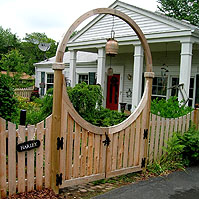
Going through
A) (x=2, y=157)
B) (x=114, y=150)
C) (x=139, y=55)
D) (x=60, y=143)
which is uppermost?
(x=139, y=55)

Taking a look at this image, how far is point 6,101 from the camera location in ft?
13.8

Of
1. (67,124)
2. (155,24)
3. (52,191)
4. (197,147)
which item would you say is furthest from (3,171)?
(155,24)

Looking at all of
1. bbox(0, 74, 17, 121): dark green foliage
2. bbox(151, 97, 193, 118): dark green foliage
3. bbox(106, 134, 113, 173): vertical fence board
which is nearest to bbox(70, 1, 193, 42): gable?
bbox(151, 97, 193, 118): dark green foliage

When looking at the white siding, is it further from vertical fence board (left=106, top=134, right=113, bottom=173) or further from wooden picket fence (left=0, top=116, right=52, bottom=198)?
wooden picket fence (left=0, top=116, right=52, bottom=198)

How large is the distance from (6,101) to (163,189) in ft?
9.57

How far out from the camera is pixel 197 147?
496 centimetres

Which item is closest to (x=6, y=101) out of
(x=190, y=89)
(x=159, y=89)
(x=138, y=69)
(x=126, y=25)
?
(x=138, y=69)

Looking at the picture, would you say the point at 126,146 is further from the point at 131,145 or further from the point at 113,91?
the point at 113,91

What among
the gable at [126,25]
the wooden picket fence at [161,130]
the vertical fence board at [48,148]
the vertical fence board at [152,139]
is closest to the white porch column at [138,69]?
the gable at [126,25]

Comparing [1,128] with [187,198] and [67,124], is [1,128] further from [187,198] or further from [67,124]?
[187,198]

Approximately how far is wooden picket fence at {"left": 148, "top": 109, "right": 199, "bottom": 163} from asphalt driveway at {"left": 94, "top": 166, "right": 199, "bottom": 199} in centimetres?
52

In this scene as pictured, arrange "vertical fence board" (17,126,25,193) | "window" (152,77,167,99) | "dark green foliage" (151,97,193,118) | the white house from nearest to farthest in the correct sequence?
"vertical fence board" (17,126,25,193) < "dark green foliage" (151,97,193,118) < the white house < "window" (152,77,167,99)

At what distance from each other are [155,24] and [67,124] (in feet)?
21.4

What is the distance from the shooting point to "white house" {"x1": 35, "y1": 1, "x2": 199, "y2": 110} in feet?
25.7
